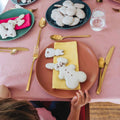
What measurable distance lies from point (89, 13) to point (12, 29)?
46 cm

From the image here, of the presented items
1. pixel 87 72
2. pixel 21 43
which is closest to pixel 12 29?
pixel 21 43

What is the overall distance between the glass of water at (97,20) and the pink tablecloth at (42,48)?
25 mm

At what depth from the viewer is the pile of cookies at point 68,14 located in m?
0.73

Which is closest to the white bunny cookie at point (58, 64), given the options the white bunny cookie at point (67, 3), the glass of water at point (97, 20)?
the glass of water at point (97, 20)

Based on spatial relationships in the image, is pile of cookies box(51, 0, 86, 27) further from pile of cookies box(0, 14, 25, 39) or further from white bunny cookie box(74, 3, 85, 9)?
→ pile of cookies box(0, 14, 25, 39)

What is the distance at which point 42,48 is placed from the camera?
0.70 m

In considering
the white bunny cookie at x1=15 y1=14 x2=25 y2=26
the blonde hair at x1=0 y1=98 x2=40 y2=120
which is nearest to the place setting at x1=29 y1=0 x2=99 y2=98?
the blonde hair at x1=0 y1=98 x2=40 y2=120

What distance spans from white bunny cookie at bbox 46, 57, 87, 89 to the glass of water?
274 mm

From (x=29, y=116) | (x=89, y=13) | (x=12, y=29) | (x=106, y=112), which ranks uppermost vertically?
(x=89, y=13)

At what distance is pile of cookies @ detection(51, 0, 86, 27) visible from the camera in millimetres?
734

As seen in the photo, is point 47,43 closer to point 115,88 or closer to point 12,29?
point 12,29

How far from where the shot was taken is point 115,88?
1.79ft

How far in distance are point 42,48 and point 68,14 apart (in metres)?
0.25

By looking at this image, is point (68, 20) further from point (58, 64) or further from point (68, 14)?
point (58, 64)
